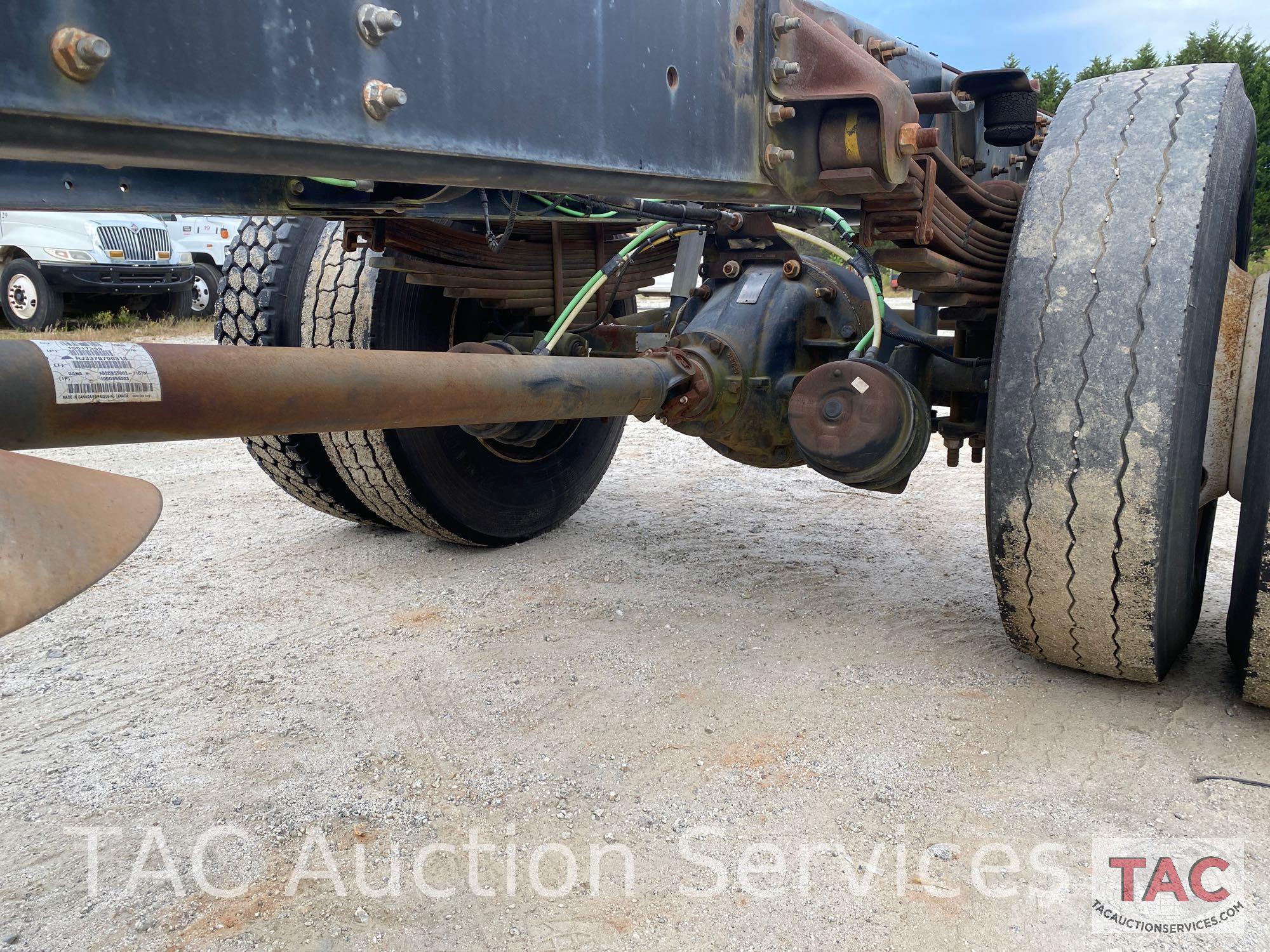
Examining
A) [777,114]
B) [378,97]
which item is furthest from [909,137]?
[378,97]

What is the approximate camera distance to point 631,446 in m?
5.91

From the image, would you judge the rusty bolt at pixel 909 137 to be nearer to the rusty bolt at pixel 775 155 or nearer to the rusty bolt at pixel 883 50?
the rusty bolt at pixel 775 155

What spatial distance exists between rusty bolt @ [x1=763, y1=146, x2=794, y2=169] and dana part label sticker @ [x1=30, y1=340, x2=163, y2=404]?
1147 millimetres

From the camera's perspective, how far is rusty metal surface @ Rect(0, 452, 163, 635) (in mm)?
1167

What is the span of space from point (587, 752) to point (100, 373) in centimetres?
136

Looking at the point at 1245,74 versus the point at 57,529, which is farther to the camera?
the point at 1245,74

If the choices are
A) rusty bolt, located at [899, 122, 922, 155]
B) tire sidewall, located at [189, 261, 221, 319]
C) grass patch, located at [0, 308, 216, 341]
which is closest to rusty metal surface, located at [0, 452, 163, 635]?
rusty bolt, located at [899, 122, 922, 155]

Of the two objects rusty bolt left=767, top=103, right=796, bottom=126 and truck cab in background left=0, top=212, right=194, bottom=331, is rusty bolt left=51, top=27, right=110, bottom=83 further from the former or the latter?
truck cab in background left=0, top=212, right=194, bottom=331

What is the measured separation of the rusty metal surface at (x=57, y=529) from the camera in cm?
117

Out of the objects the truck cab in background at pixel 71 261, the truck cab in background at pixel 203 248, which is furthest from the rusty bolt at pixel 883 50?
the truck cab in background at pixel 203 248

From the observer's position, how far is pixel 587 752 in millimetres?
2363

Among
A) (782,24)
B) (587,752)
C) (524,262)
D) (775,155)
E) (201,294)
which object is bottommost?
(587,752)

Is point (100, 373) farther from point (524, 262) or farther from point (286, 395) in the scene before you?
point (524, 262)

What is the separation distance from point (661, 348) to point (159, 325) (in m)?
10.6
